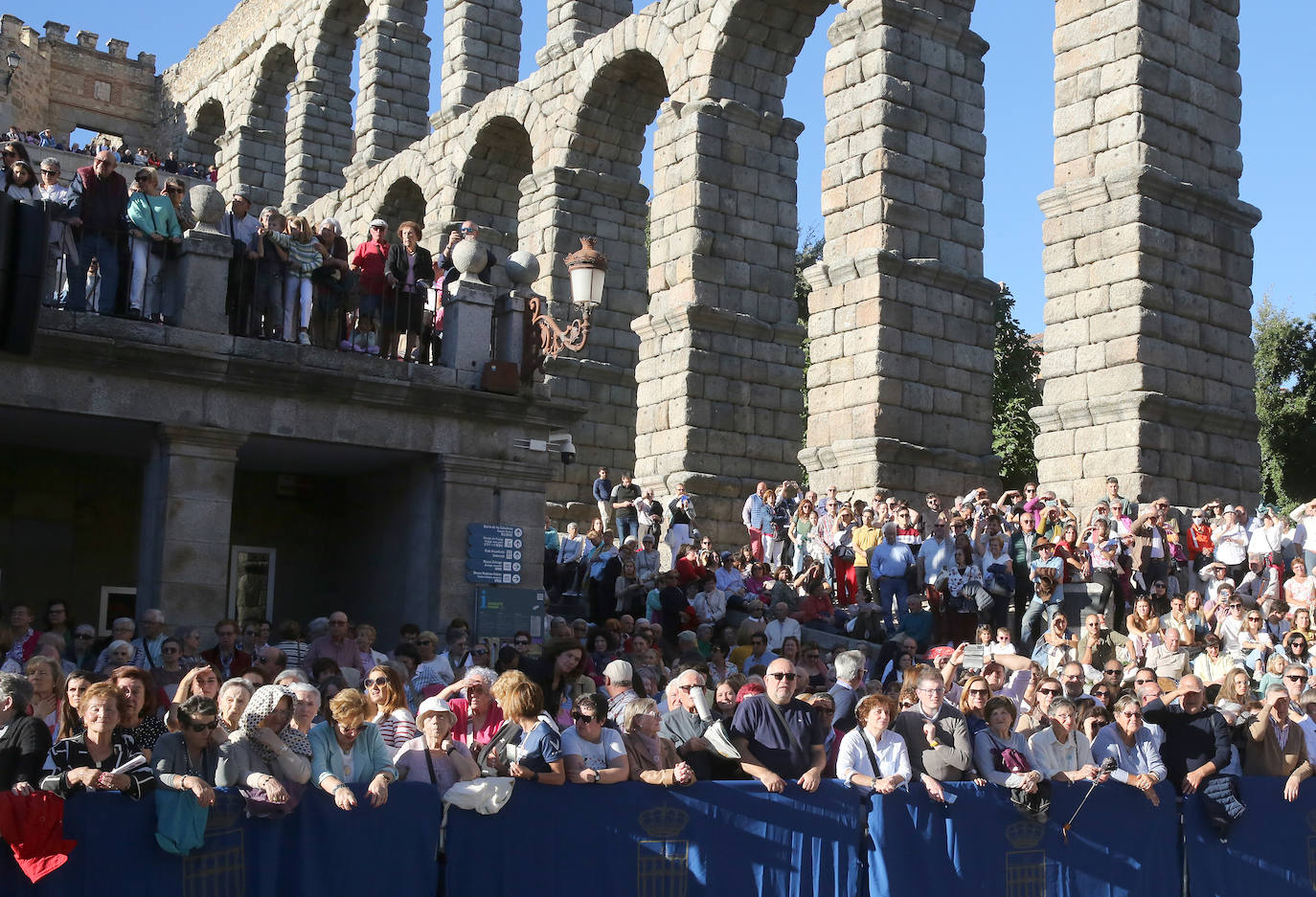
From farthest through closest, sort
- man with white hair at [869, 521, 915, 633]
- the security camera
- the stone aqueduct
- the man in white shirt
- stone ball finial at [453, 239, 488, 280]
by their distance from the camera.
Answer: the stone aqueduct
man with white hair at [869, 521, 915, 633]
the security camera
the man in white shirt
stone ball finial at [453, 239, 488, 280]

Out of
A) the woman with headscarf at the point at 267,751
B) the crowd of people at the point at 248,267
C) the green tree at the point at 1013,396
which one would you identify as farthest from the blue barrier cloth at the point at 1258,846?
the green tree at the point at 1013,396

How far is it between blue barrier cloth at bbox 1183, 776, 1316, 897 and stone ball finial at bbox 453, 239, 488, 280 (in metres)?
7.58

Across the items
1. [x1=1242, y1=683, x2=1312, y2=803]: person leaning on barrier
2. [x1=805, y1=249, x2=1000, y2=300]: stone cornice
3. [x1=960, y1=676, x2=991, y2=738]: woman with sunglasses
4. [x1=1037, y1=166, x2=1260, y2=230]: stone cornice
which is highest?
[x1=1037, y1=166, x2=1260, y2=230]: stone cornice

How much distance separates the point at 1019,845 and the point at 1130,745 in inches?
39.4

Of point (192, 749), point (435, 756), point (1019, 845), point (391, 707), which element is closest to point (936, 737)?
point (1019, 845)

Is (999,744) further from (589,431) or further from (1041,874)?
(589,431)

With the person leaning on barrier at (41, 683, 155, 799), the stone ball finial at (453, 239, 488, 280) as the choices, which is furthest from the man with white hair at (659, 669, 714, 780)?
the stone ball finial at (453, 239, 488, 280)

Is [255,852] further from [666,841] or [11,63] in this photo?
[11,63]

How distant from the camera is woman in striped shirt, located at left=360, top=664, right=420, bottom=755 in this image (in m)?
7.46

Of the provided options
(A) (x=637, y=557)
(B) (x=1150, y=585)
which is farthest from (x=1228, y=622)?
(A) (x=637, y=557)

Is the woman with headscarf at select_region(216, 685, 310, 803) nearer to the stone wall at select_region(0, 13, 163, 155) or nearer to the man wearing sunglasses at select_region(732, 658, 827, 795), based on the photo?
the man wearing sunglasses at select_region(732, 658, 827, 795)

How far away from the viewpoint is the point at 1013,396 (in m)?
39.0

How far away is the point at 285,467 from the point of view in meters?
14.6

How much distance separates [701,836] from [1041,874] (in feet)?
6.32
